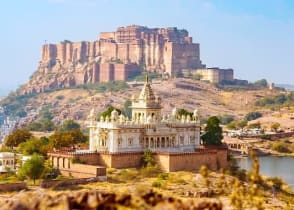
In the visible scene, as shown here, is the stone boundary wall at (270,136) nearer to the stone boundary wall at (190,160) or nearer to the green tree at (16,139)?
the green tree at (16,139)

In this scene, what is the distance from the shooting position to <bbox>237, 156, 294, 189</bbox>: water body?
53.0 meters

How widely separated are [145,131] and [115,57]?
84672 mm

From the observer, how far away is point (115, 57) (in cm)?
12500

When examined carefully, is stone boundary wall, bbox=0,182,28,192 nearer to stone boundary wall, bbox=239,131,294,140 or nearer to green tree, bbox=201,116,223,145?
green tree, bbox=201,116,223,145

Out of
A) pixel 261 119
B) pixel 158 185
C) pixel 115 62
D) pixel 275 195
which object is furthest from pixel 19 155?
pixel 115 62

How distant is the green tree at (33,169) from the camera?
3466 cm

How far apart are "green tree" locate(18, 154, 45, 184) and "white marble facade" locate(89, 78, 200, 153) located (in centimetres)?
558

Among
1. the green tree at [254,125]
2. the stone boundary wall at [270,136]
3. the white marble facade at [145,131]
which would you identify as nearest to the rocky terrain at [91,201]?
the white marble facade at [145,131]

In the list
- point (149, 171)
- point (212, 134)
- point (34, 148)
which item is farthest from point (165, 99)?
point (149, 171)

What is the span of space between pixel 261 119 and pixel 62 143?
52.6m

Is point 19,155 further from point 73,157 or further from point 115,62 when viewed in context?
point 115,62

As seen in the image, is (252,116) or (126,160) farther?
(252,116)

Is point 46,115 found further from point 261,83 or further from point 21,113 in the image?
point 261,83

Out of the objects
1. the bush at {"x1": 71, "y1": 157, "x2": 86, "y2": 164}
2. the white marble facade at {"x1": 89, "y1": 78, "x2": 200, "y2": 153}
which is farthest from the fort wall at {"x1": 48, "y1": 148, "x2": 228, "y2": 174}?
the white marble facade at {"x1": 89, "y1": 78, "x2": 200, "y2": 153}
